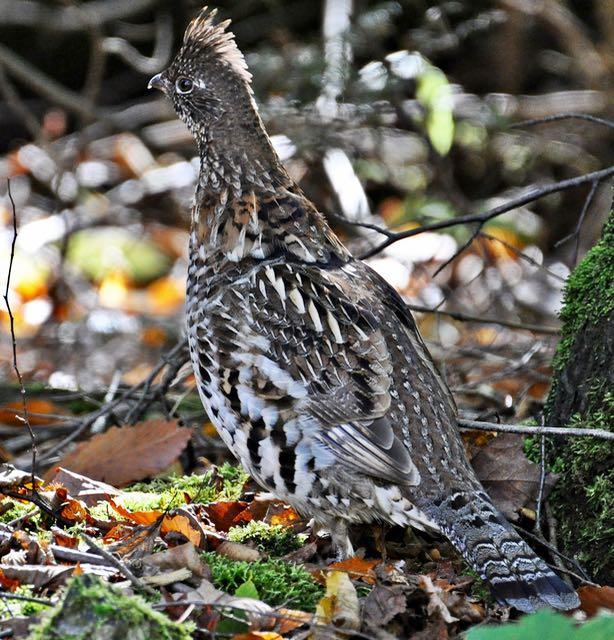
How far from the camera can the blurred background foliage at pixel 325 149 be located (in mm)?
8547

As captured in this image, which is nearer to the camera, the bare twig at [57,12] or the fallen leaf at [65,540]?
the fallen leaf at [65,540]

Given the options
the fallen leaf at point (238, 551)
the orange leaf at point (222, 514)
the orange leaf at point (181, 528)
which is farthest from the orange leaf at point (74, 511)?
the fallen leaf at point (238, 551)

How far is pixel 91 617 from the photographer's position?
2852mm

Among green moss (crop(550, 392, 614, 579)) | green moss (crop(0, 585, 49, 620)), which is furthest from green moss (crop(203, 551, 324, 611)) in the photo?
green moss (crop(550, 392, 614, 579))

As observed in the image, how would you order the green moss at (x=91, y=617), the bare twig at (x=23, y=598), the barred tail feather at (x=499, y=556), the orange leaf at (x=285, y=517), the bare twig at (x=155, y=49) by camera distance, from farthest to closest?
the bare twig at (x=155, y=49) < the orange leaf at (x=285, y=517) < the barred tail feather at (x=499, y=556) < the bare twig at (x=23, y=598) < the green moss at (x=91, y=617)

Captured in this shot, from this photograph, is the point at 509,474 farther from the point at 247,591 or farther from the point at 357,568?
the point at 247,591

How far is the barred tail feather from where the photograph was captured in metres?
3.50

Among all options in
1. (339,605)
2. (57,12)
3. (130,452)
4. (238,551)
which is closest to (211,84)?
(130,452)

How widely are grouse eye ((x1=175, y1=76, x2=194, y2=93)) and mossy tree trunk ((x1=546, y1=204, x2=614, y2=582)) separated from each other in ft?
6.96

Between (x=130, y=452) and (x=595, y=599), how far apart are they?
2490 millimetres

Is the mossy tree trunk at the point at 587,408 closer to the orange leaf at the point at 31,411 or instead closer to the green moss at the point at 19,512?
the green moss at the point at 19,512

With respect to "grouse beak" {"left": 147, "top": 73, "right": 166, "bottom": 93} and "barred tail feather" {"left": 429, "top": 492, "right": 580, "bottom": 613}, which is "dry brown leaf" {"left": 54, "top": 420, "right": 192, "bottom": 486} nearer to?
"barred tail feather" {"left": 429, "top": 492, "right": 580, "bottom": 613}

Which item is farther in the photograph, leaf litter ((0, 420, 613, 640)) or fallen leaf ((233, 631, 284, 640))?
leaf litter ((0, 420, 613, 640))

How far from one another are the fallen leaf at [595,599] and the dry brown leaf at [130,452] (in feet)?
7.11
